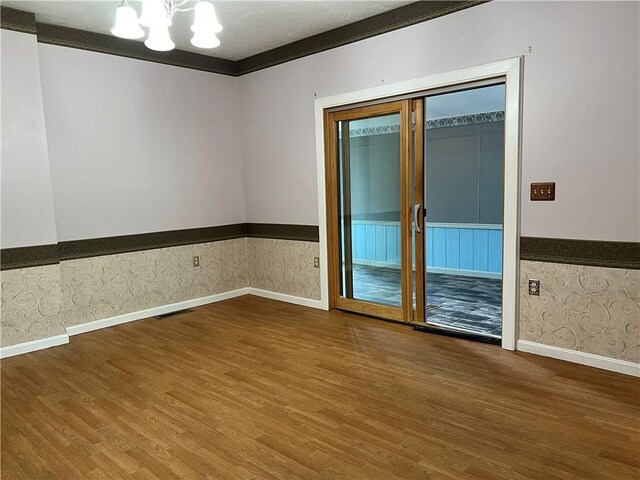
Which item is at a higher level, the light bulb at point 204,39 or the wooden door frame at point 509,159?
the light bulb at point 204,39

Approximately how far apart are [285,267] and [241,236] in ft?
2.62

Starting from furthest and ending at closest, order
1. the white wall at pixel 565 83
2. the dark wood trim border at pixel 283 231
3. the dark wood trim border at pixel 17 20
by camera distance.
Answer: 1. the dark wood trim border at pixel 283 231
2. the dark wood trim border at pixel 17 20
3. the white wall at pixel 565 83

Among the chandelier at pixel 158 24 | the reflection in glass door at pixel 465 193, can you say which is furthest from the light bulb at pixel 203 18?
the reflection in glass door at pixel 465 193

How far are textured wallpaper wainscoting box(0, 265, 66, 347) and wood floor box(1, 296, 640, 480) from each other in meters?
0.22

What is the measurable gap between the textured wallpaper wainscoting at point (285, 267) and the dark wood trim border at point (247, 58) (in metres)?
2.05

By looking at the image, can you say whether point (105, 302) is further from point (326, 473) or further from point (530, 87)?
point (530, 87)

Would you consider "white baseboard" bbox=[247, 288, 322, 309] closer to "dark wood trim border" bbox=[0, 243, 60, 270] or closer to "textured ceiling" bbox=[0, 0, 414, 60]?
"dark wood trim border" bbox=[0, 243, 60, 270]

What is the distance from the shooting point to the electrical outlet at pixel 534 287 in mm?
3367

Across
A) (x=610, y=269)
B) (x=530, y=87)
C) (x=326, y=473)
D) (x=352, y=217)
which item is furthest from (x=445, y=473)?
(x=352, y=217)

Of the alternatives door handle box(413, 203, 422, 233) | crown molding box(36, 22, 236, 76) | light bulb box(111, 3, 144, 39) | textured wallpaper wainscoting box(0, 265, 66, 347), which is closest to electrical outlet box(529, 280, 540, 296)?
door handle box(413, 203, 422, 233)

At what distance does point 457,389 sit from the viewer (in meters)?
2.89

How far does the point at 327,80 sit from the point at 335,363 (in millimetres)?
2811

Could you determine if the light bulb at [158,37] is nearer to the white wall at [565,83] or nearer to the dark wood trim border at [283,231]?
the white wall at [565,83]

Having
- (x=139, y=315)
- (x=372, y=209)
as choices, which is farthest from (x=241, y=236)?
(x=372, y=209)
